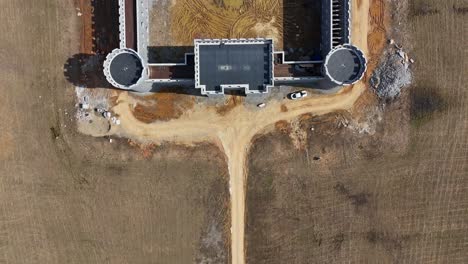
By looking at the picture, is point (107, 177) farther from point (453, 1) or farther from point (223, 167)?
point (453, 1)

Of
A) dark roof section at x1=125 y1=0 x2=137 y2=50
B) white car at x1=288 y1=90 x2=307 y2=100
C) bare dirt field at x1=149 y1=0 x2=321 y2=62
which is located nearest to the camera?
dark roof section at x1=125 y1=0 x2=137 y2=50

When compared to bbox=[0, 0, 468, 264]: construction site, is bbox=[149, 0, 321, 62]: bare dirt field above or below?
above

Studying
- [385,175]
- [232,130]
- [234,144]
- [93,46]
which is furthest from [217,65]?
[385,175]

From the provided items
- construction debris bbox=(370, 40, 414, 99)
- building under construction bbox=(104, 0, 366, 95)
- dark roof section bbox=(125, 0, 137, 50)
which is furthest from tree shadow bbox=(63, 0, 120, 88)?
construction debris bbox=(370, 40, 414, 99)

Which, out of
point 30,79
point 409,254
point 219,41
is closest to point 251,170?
point 219,41

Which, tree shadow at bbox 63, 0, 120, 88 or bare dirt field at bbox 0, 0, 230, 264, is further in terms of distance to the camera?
tree shadow at bbox 63, 0, 120, 88

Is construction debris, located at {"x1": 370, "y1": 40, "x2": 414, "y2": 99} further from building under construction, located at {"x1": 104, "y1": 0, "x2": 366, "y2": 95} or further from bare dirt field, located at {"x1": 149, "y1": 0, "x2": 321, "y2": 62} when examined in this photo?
bare dirt field, located at {"x1": 149, "y1": 0, "x2": 321, "y2": 62}

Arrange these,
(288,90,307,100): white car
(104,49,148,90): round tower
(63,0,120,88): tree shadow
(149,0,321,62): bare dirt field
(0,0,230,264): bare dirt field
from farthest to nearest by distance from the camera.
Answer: (149,0,321,62): bare dirt field
(288,90,307,100): white car
(63,0,120,88): tree shadow
(0,0,230,264): bare dirt field
(104,49,148,90): round tower

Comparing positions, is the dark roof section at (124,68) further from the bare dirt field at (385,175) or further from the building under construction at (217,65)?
the bare dirt field at (385,175)
